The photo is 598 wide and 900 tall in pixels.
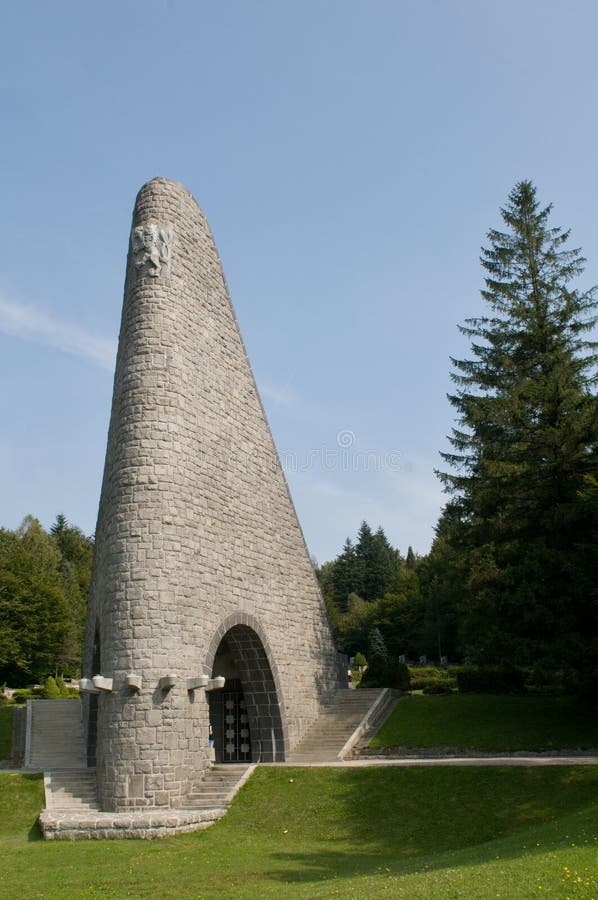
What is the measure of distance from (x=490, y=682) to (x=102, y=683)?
13847 millimetres

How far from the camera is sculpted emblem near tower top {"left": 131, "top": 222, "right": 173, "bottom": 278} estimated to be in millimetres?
19750

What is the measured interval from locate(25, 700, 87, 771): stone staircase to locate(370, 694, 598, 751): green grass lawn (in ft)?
27.5

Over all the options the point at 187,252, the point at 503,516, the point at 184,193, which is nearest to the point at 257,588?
the point at 503,516

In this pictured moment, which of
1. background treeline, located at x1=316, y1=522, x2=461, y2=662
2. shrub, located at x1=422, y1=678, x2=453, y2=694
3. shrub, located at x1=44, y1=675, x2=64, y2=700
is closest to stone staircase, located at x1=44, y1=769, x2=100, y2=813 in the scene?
shrub, located at x1=422, y1=678, x2=453, y2=694

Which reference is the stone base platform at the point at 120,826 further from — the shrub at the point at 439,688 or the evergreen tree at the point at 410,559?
the evergreen tree at the point at 410,559

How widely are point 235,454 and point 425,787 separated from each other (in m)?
9.86

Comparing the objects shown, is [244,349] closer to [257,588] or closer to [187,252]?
[187,252]

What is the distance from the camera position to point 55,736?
22094 mm

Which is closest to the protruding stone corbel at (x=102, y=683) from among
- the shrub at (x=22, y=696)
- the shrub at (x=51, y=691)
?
the shrub at (x=51, y=691)

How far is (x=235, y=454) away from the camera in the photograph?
20.8m

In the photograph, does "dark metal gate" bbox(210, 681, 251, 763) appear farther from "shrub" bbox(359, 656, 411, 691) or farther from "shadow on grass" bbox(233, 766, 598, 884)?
"shrub" bbox(359, 656, 411, 691)

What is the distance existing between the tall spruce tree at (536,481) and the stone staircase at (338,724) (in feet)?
11.6

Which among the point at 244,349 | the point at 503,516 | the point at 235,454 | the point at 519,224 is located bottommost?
the point at 503,516

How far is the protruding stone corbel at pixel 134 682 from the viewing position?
51.5ft
